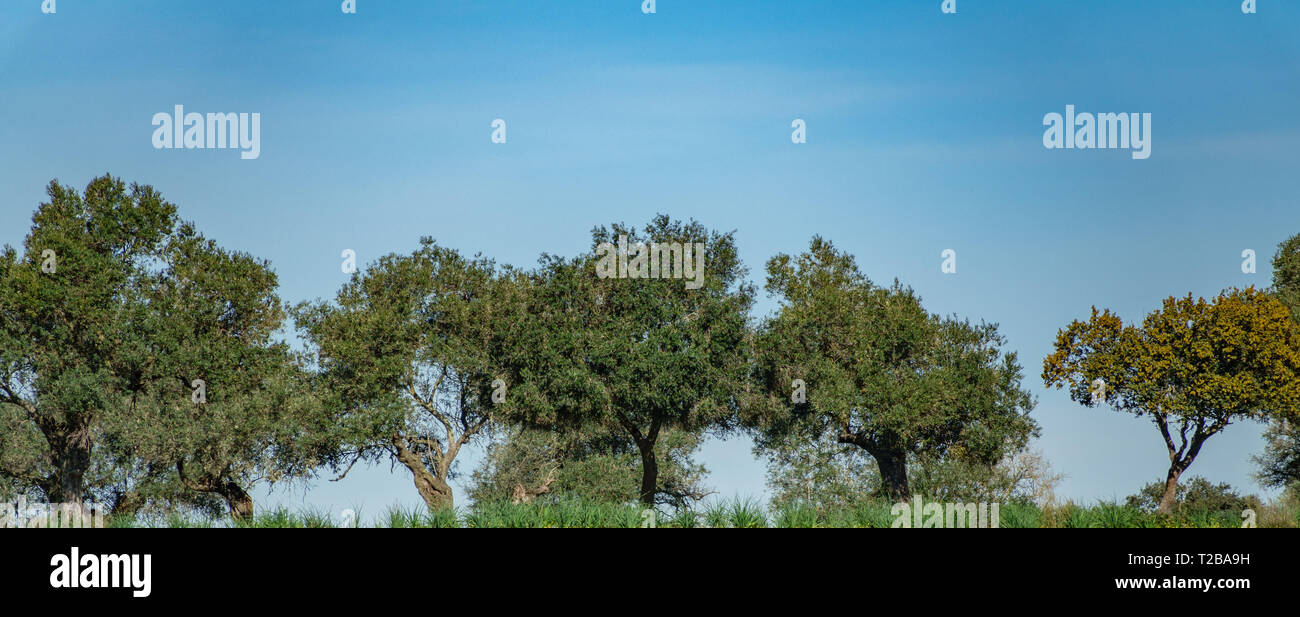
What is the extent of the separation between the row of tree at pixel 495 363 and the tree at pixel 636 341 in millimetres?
87

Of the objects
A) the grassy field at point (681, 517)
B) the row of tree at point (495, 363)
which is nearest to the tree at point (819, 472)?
the row of tree at point (495, 363)

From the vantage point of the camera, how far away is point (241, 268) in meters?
41.8

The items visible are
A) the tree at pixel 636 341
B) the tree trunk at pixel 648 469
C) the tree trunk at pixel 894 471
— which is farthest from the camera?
the tree trunk at pixel 894 471

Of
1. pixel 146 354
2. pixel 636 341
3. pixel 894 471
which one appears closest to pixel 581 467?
pixel 636 341

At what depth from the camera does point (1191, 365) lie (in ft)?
134

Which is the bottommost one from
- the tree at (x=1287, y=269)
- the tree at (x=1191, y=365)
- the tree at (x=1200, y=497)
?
the tree at (x=1200, y=497)

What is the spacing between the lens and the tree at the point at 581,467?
142 ft

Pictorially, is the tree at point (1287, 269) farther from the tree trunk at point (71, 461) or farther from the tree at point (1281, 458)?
the tree trunk at point (71, 461)

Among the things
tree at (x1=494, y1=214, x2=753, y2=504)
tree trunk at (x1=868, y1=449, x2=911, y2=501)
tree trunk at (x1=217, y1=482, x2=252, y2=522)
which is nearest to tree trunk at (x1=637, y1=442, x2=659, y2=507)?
tree at (x1=494, y1=214, x2=753, y2=504)

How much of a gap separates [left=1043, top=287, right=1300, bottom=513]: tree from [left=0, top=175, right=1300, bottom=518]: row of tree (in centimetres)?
8

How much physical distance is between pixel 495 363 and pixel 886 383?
1371 cm
